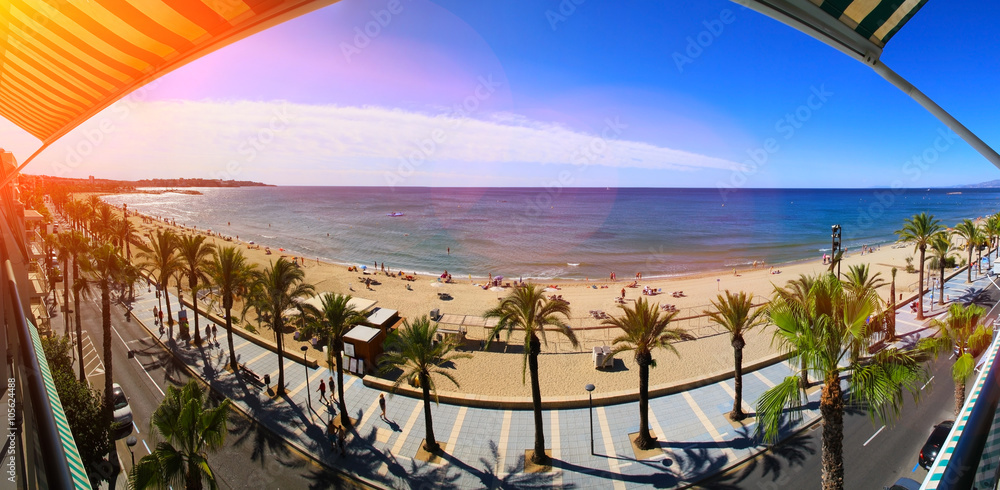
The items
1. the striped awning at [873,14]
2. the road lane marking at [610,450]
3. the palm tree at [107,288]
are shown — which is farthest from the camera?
the palm tree at [107,288]

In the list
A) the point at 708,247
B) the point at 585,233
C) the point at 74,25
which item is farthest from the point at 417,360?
the point at 585,233

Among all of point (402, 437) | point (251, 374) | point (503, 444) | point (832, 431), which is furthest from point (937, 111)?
point (251, 374)

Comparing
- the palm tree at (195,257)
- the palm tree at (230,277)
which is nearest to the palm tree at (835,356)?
the palm tree at (230,277)

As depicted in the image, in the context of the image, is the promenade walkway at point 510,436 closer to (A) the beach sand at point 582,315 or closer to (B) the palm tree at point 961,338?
(A) the beach sand at point 582,315

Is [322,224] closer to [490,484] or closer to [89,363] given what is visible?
[89,363]

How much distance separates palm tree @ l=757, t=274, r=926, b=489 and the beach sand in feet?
14.5

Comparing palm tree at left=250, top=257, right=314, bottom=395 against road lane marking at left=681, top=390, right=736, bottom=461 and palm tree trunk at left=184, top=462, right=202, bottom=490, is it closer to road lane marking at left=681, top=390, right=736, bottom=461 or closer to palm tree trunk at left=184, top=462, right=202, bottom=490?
palm tree trunk at left=184, top=462, right=202, bottom=490

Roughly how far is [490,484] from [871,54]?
12372 millimetres

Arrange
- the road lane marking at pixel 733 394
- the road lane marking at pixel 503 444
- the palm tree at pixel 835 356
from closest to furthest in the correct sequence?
the palm tree at pixel 835 356
the road lane marking at pixel 503 444
the road lane marking at pixel 733 394

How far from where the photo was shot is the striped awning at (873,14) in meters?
2.29

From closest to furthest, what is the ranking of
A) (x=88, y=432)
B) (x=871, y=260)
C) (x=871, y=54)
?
(x=871, y=54), (x=88, y=432), (x=871, y=260)

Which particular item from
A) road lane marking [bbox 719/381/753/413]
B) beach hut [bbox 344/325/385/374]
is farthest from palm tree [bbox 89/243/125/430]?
road lane marking [bbox 719/381/753/413]

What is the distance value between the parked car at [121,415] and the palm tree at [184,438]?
6.52 m

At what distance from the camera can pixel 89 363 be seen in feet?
60.4
